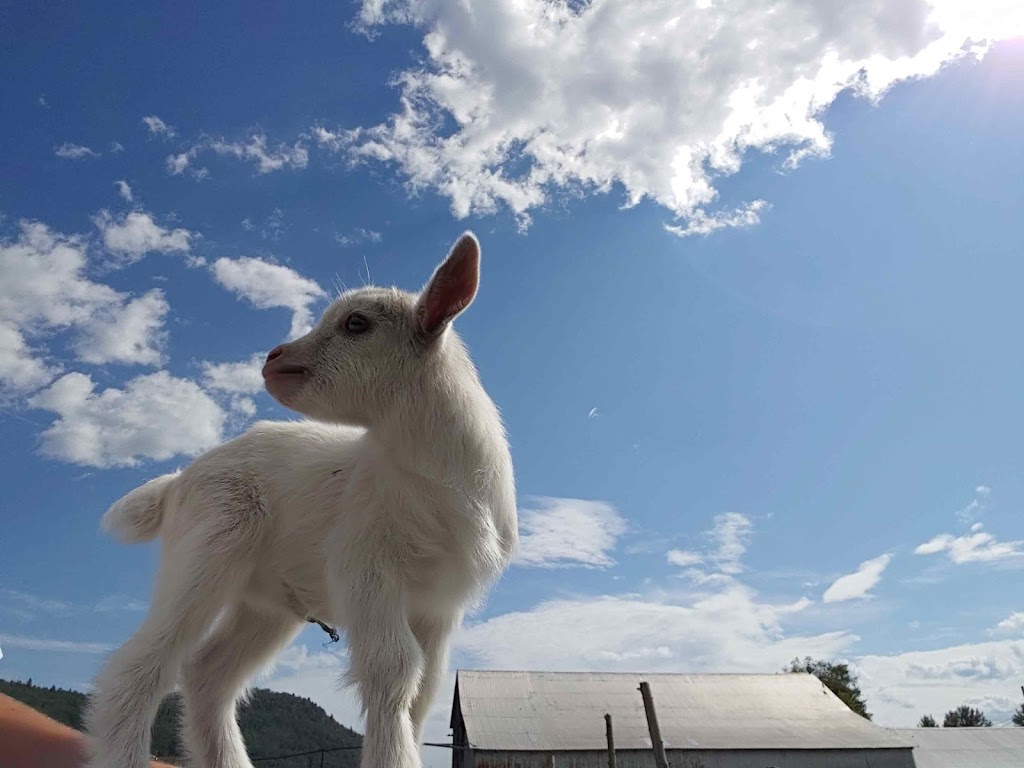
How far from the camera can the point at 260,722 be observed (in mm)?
3621

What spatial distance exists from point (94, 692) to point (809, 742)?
2728 centimetres

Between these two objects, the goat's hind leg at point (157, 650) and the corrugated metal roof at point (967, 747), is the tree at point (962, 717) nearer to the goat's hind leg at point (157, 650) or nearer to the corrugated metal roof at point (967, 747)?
the corrugated metal roof at point (967, 747)

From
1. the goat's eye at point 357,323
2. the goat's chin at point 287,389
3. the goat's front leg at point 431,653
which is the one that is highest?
the goat's eye at point 357,323

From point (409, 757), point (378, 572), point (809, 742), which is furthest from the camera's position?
point (809, 742)

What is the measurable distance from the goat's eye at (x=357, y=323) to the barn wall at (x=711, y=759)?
22.8 meters

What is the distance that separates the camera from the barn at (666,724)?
23172 mm

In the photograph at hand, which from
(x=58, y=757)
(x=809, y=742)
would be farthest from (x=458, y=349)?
(x=809, y=742)

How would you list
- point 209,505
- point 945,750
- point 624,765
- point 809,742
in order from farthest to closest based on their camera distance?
point 945,750 < point 809,742 < point 624,765 < point 209,505

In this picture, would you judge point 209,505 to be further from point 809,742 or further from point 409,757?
point 809,742

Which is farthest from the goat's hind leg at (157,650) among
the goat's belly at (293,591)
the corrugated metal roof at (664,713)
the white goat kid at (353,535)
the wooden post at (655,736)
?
the corrugated metal roof at (664,713)

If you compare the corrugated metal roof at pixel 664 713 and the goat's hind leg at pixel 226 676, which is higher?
the corrugated metal roof at pixel 664 713

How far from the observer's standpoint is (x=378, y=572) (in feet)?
8.02

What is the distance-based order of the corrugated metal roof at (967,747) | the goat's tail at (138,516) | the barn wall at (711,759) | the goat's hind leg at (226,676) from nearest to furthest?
1. the goat's hind leg at (226,676)
2. the goat's tail at (138,516)
3. the barn wall at (711,759)
4. the corrugated metal roof at (967,747)

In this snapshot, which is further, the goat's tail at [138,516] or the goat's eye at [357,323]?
the goat's tail at [138,516]
